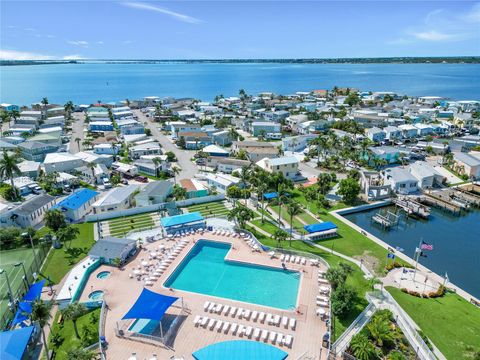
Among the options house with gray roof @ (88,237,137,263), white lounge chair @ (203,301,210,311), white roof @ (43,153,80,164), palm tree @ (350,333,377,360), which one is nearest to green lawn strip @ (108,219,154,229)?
house with gray roof @ (88,237,137,263)

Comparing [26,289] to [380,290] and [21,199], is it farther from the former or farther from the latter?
[380,290]

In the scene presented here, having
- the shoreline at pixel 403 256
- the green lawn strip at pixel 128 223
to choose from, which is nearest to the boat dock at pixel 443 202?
the shoreline at pixel 403 256

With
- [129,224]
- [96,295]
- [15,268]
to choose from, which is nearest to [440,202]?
[129,224]

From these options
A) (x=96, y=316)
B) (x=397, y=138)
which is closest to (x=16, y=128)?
(x=96, y=316)

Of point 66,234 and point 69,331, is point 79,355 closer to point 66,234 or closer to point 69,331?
point 69,331

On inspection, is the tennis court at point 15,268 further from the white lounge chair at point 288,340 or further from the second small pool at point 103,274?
the white lounge chair at point 288,340

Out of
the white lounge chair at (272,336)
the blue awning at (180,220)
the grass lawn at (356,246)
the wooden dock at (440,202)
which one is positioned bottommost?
the wooden dock at (440,202)

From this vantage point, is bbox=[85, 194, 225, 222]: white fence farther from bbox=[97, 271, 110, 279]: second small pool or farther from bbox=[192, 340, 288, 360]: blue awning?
bbox=[192, 340, 288, 360]: blue awning
